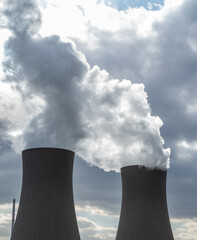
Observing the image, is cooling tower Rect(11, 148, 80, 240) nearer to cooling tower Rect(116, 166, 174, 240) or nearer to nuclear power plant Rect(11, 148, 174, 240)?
nuclear power plant Rect(11, 148, 174, 240)

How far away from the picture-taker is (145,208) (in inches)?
776

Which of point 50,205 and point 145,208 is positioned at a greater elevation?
point 145,208

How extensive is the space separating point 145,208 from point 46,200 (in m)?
5.34

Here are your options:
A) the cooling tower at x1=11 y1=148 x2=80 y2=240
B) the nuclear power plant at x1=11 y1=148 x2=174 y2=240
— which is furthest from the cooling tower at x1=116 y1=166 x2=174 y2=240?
the cooling tower at x1=11 y1=148 x2=80 y2=240

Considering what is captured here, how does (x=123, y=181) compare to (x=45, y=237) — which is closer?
(x=45, y=237)

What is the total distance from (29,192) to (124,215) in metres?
5.67

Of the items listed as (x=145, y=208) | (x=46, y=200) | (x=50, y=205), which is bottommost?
(x=50, y=205)

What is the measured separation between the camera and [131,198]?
66.7 ft

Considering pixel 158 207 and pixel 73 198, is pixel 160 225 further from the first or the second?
pixel 73 198

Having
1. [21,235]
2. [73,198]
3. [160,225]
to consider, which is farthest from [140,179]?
[21,235]

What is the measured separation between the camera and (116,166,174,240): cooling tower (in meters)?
19.5

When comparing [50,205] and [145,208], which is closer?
[50,205]

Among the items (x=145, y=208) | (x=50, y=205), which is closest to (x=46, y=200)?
(x=50, y=205)

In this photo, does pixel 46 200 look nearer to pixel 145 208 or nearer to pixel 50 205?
pixel 50 205
